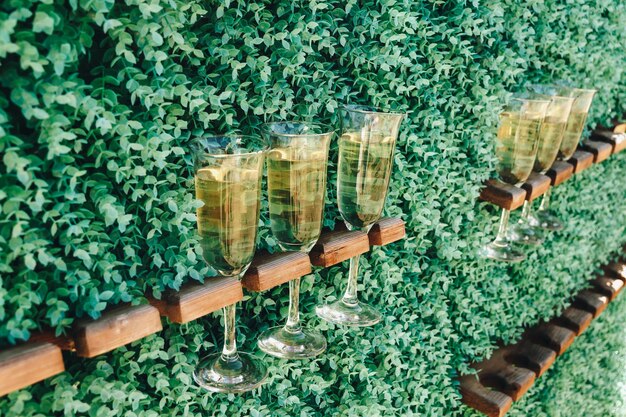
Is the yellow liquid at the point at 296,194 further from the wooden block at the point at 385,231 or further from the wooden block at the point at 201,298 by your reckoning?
the wooden block at the point at 385,231

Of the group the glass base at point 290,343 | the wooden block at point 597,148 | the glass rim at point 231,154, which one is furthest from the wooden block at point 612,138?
the glass rim at point 231,154

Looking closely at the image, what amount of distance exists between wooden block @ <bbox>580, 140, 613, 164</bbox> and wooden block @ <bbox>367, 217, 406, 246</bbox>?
171 cm

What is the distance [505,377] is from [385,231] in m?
1.28

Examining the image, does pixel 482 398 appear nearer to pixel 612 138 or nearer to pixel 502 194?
pixel 502 194

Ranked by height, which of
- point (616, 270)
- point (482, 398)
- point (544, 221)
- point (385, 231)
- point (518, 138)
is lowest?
point (616, 270)

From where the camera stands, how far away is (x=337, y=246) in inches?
54.4

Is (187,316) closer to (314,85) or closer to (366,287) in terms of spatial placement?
(314,85)

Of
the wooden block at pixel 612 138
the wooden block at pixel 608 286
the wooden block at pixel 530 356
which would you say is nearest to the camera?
the wooden block at pixel 530 356

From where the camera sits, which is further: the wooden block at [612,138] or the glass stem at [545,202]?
the wooden block at [612,138]

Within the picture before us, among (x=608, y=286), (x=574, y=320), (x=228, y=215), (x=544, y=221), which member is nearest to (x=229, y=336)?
(x=228, y=215)

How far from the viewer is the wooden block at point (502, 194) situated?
2039 mm

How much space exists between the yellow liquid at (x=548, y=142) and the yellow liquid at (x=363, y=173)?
1000 mm

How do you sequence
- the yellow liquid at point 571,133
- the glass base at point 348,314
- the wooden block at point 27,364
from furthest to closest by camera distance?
the yellow liquid at point 571,133
the glass base at point 348,314
the wooden block at point 27,364

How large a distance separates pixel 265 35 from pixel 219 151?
1.00 ft
